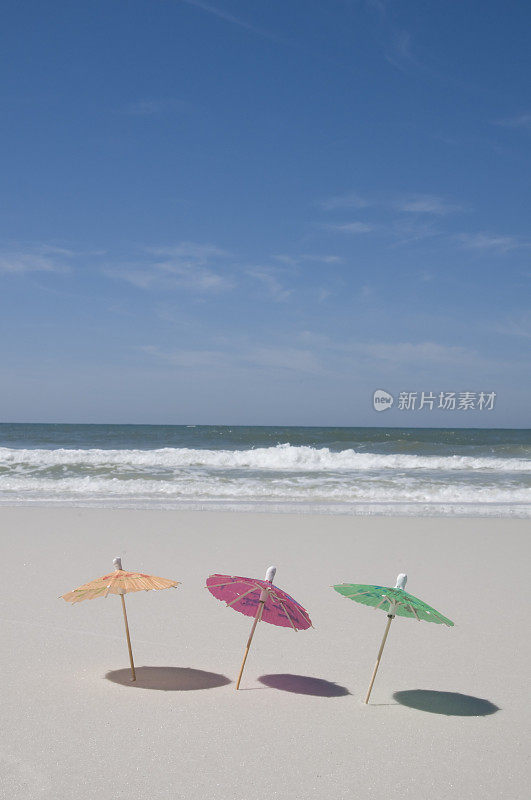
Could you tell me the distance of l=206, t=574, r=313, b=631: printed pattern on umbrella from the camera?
9.52 feet

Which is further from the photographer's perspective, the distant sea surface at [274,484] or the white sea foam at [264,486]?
the white sea foam at [264,486]

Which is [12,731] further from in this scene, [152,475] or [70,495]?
[152,475]

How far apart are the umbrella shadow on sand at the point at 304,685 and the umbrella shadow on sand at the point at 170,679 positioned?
0.22 meters

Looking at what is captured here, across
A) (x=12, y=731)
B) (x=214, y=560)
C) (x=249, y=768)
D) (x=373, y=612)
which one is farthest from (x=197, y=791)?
(x=214, y=560)

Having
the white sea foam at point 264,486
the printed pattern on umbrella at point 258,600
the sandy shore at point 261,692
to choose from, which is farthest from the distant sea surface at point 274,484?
the printed pattern on umbrella at point 258,600

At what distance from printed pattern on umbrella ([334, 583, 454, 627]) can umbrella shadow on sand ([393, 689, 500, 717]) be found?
0.57m

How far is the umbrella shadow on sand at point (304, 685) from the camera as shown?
10.5ft

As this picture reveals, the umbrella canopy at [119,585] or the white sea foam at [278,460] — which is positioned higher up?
the umbrella canopy at [119,585]

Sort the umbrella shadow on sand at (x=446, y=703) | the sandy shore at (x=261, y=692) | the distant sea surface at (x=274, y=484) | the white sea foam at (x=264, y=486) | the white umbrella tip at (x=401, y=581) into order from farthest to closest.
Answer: the white sea foam at (x=264, y=486) < the distant sea surface at (x=274, y=484) < the umbrella shadow on sand at (x=446, y=703) < the white umbrella tip at (x=401, y=581) < the sandy shore at (x=261, y=692)

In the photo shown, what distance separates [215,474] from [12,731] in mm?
14376

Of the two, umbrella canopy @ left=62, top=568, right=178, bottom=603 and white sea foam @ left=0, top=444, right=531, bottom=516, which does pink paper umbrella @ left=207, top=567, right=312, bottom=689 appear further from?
white sea foam @ left=0, top=444, right=531, bottom=516

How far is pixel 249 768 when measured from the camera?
8.02ft

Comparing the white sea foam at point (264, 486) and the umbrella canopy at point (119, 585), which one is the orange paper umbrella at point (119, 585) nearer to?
the umbrella canopy at point (119, 585)

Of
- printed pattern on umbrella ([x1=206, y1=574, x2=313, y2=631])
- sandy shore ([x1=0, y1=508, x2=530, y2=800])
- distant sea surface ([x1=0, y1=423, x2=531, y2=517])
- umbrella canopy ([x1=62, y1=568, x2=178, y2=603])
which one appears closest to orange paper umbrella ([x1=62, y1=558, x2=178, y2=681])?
umbrella canopy ([x1=62, y1=568, x2=178, y2=603])
